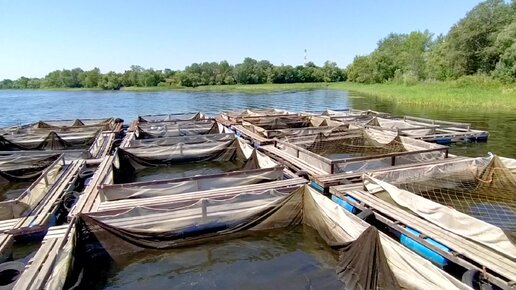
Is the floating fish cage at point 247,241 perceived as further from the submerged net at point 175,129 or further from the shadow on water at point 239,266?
the submerged net at point 175,129

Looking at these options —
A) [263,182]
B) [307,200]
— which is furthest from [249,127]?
[307,200]

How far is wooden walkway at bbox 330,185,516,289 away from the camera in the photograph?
373cm

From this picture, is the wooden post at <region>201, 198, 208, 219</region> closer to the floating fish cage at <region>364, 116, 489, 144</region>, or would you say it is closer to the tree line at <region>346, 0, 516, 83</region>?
the floating fish cage at <region>364, 116, 489, 144</region>

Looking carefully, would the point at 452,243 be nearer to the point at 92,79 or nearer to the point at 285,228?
the point at 285,228

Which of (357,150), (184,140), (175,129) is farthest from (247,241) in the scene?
(175,129)

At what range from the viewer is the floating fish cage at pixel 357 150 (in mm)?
7919

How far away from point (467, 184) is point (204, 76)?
267 ft

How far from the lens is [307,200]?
20.0 feet

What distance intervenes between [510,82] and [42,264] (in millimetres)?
32959

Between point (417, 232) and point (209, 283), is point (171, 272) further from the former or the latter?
point (417, 232)

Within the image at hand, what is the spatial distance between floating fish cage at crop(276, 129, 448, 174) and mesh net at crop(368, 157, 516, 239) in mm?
941

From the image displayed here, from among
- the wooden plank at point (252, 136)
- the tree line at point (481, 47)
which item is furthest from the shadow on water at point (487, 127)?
the tree line at point (481, 47)

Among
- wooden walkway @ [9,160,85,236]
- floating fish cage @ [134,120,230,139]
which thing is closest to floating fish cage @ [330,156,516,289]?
wooden walkway @ [9,160,85,236]

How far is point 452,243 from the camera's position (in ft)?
14.5
